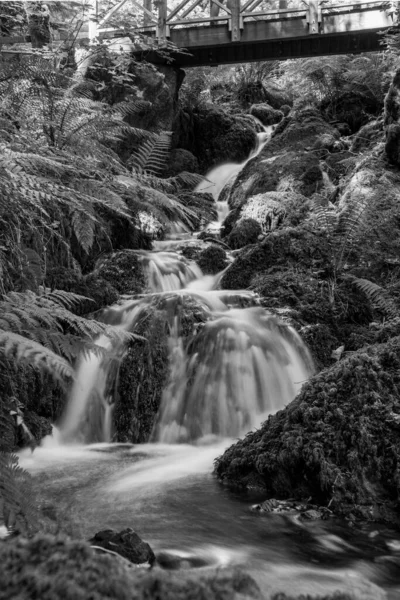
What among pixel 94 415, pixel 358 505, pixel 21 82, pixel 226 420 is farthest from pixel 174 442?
pixel 21 82

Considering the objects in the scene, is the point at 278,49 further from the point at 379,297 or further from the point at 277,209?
the point at 379,297

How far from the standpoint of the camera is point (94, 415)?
5402 millimetres

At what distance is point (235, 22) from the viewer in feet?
40.5

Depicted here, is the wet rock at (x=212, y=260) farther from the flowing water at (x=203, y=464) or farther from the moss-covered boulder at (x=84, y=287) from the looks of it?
the moss-covered boulder at (x=84, y=287)

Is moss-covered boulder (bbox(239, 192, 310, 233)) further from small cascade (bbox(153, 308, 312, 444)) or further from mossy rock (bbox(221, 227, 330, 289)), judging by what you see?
small cascade (bbox(153, 308, 312, 444))

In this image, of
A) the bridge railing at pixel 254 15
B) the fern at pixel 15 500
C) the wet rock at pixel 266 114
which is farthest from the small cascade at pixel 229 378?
the wet rock at pixel 266 114

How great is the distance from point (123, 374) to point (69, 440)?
85 cm

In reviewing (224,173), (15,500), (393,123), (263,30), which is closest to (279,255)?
(393,123)

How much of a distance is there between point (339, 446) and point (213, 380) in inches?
82.4

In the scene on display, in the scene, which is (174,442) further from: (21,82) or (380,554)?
(21,82)

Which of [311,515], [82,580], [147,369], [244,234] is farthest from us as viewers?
[244,234]

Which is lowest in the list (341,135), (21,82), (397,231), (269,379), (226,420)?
(226,420)

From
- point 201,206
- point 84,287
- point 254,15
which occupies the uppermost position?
point 254,15

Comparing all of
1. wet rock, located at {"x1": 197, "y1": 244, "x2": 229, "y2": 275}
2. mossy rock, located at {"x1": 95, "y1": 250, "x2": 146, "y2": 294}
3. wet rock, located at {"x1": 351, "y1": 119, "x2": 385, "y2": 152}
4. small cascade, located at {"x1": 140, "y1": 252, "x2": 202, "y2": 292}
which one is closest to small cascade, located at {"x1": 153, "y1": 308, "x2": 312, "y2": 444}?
mossy rock, located at {"x1": 95, "y1": 250, "x2": 146, "y2": 294}
